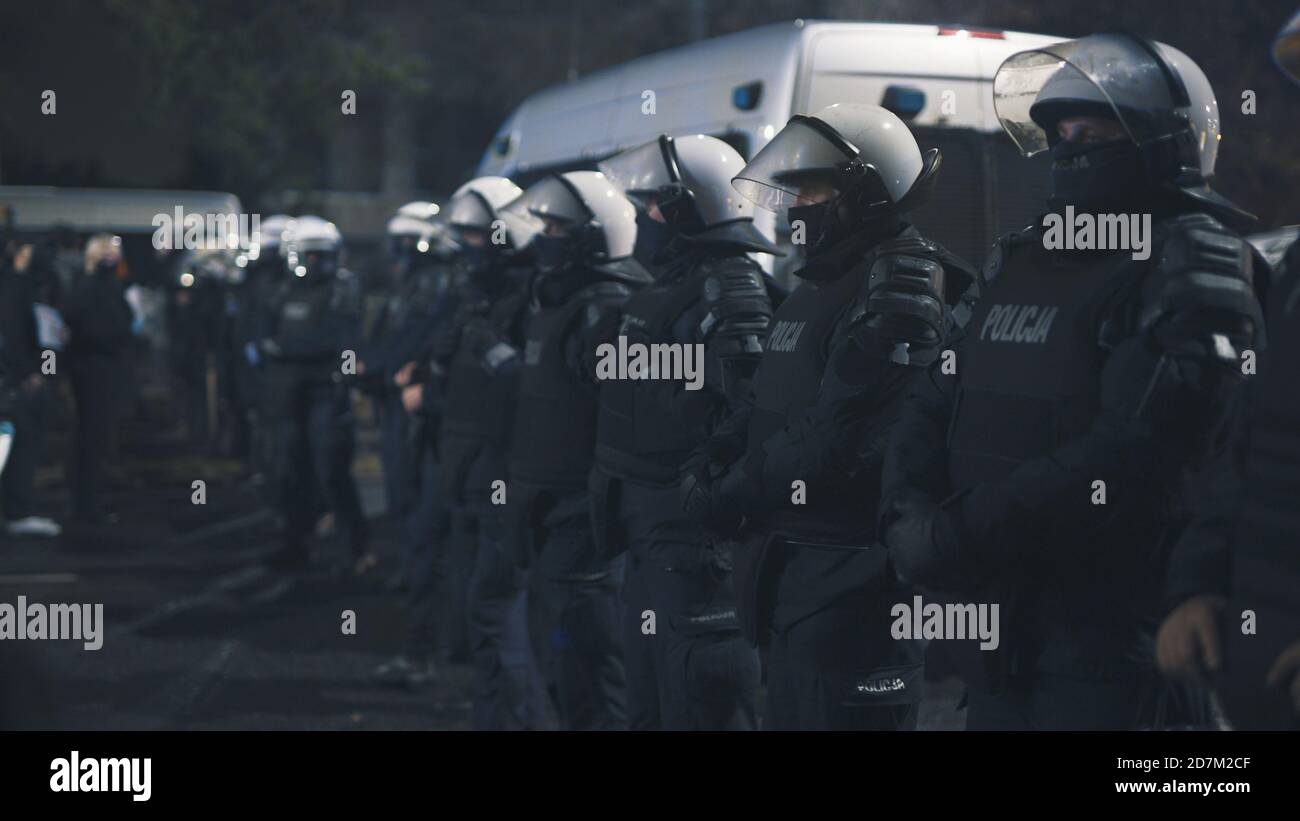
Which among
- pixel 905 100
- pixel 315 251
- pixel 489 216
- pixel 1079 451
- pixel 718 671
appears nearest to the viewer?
pixel 1079 451

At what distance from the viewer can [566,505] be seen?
18.6 feet

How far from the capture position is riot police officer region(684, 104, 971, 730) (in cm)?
384

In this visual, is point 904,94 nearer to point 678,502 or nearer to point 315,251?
point 678,502

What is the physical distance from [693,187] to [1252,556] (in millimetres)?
2446

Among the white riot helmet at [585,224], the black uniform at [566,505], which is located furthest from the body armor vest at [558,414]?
the white riot helmet at [585,224]

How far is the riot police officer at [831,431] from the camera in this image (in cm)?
384

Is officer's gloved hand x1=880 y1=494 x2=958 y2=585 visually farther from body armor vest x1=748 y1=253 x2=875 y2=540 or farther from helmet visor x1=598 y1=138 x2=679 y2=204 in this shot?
helmet visor x1=598 y1=138 x2=679 y2=204

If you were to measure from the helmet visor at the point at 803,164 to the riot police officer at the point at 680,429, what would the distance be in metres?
0.53

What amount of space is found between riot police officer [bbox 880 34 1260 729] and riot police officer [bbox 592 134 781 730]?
133cm

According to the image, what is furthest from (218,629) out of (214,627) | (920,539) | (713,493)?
(920,539)

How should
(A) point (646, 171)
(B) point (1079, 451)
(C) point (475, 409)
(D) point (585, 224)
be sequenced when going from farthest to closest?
(C) point (475, 409) → (D) point (585, 224) → (A) point (646, 171) → (B) point (1079, 451)

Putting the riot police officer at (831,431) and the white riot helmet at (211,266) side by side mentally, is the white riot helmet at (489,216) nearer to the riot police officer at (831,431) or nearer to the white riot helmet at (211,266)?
the riot police officer at (831,431)
